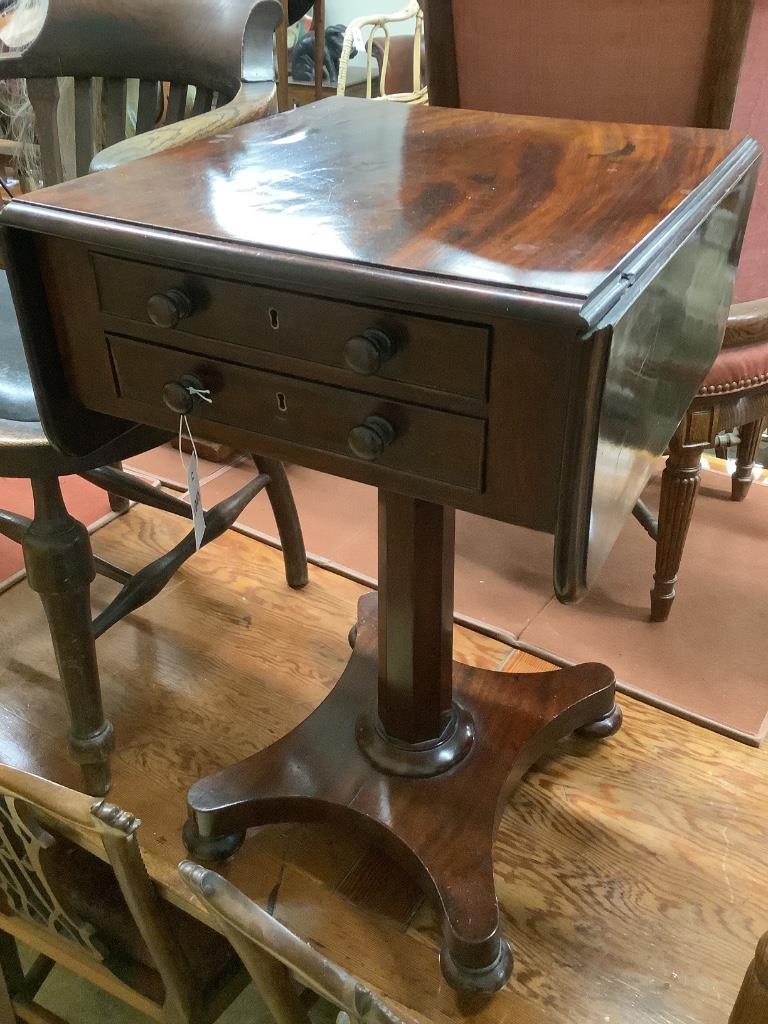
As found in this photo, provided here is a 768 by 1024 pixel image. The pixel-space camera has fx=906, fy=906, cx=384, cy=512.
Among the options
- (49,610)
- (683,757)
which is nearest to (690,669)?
(683,757)

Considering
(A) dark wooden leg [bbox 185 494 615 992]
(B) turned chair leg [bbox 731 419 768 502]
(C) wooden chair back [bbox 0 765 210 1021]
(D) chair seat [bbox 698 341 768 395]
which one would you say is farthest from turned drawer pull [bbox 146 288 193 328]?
(B) turned chair leg [bbox 731 419 768 502]

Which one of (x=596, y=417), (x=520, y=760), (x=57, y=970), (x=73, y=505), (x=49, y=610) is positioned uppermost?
(x=596, y=417)

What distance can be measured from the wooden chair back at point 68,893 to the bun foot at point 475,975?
0.27 metres

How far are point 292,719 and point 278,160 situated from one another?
76 cm

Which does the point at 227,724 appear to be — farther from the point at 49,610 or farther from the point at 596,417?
the point at 596,417

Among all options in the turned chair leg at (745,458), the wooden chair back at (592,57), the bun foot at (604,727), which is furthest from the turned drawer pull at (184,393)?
the turned chair leg at (745,458)

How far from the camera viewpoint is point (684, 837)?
1.11 metres

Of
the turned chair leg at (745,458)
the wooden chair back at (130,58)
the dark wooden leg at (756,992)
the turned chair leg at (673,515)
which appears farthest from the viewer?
the turned chair leg at (745,458)

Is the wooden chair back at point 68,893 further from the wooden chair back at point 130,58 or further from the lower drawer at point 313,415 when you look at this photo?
the wooden chair back at point 130,58

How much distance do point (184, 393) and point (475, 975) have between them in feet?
2.15

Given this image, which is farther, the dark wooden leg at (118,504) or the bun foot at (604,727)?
the dark wooden leg at (118,504)

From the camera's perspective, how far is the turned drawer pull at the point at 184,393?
757 millimetres

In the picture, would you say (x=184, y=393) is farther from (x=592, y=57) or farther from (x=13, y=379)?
(x=592, y=57)

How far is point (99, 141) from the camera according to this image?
1.33 m
